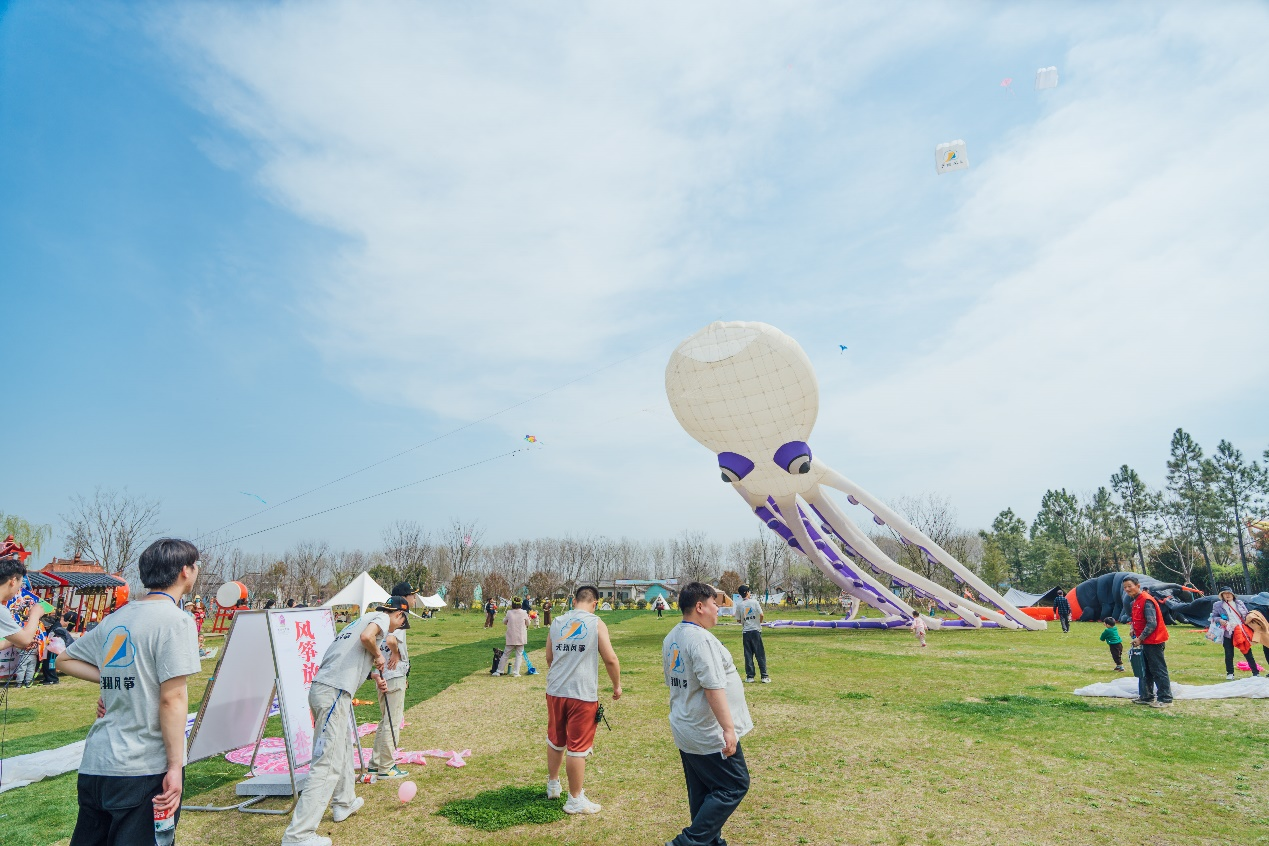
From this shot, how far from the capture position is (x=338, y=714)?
5.54 meters

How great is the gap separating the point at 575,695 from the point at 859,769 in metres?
3.30

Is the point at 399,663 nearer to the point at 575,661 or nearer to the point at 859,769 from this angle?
the point at 575,661

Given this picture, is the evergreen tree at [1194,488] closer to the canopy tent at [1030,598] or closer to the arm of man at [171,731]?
the canopy tent at [1030,598]

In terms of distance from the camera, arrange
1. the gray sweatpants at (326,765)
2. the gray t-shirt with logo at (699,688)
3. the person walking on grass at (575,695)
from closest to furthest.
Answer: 1. the gray t-shirt with logo at (699,688)
2. the gray sweatpants at (326,765)
3. the person walking on grass at (575,695)

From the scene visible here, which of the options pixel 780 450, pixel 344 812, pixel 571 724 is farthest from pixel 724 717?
pixel 780 450

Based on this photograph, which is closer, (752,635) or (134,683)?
(134,683)

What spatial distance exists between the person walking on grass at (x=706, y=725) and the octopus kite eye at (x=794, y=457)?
53.8ft

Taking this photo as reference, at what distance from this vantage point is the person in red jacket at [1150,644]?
30.3 feet

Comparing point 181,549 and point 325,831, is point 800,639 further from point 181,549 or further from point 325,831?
point 181,549

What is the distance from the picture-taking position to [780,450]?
2058 centimetres

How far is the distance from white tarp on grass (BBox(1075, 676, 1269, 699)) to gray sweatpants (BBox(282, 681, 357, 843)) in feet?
35.8

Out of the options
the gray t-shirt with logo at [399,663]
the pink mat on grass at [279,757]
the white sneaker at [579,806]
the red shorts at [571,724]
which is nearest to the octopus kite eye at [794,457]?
the pink mat on grass at [279,757]

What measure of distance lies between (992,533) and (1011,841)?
88800mm

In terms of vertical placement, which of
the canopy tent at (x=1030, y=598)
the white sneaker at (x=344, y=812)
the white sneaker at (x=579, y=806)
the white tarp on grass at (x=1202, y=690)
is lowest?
the canopy tent at (x=1030, y=598)
